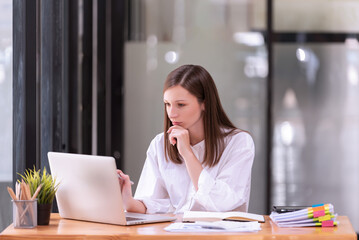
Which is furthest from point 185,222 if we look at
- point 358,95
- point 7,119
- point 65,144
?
point 358,95

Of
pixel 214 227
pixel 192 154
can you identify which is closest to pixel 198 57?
pixel 192 154

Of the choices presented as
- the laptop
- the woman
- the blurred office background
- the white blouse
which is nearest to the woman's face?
the woman

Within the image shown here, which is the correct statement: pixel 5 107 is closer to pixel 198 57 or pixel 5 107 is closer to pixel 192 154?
pixel 192 154

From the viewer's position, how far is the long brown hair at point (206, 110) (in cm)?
293

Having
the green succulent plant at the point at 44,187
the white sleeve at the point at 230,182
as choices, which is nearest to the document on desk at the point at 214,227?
the white sleeve at the point at 230,182

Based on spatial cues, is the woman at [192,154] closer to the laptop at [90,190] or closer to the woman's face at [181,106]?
the woman's face at [181,106]

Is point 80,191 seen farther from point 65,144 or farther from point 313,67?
point 313,67

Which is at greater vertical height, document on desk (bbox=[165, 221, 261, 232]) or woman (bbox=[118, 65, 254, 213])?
woman (bbox=[118, 65, 254, 213])

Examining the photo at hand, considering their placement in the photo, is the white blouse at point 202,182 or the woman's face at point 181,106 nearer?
the white blouse at point 202,182

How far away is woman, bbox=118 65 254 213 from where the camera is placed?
2785 mm

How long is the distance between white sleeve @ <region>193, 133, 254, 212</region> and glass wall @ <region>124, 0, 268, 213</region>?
6.79 ft

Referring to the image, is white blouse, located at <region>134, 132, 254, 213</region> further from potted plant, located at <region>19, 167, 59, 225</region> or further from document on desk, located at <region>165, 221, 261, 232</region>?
potted plant, located at <region>19, 167, 59, 225</region>

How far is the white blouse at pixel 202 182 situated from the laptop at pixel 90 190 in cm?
28

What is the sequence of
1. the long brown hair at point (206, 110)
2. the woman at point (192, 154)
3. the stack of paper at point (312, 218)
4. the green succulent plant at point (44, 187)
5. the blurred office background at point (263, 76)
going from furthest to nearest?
the blurred office background at point (263, 76)
the long brown hair at point (206, 110)
the woman at point (192, 154)
the green succulent plant at point (44, 187)
the stack of paper at point (312, 218)
